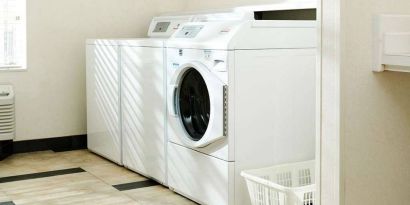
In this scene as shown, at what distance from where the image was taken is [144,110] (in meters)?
3.62

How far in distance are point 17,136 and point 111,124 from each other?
0.87m

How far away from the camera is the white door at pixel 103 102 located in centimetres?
402

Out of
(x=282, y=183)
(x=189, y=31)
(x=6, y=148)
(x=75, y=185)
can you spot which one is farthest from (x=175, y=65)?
(x=6, y=148)

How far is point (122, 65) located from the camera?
12.8 feet

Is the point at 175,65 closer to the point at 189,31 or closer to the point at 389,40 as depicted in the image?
the point at 189,31

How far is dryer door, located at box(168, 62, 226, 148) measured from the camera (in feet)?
9.14

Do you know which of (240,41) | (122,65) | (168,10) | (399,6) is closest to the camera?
(399,6)

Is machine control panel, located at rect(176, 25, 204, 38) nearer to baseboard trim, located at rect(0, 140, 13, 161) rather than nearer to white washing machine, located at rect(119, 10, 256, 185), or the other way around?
white washing machine, located at rect(119, 10, 256, 185)

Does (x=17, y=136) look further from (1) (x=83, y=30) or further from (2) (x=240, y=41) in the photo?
(2) (x=240, y=41)

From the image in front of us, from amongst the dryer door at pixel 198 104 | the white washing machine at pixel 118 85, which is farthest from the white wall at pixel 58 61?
the dryer door at pixel 198 104

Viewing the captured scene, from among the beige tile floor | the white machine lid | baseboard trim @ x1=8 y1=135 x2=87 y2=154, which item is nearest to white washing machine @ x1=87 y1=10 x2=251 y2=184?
the beige tile floor

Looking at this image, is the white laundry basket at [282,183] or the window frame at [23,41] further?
the window frame at [23,41]

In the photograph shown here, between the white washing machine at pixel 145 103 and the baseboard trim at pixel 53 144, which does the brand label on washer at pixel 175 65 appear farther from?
the baseboard trim at pixel 53 144

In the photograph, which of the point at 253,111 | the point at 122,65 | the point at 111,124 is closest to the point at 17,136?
the point at 111,124
